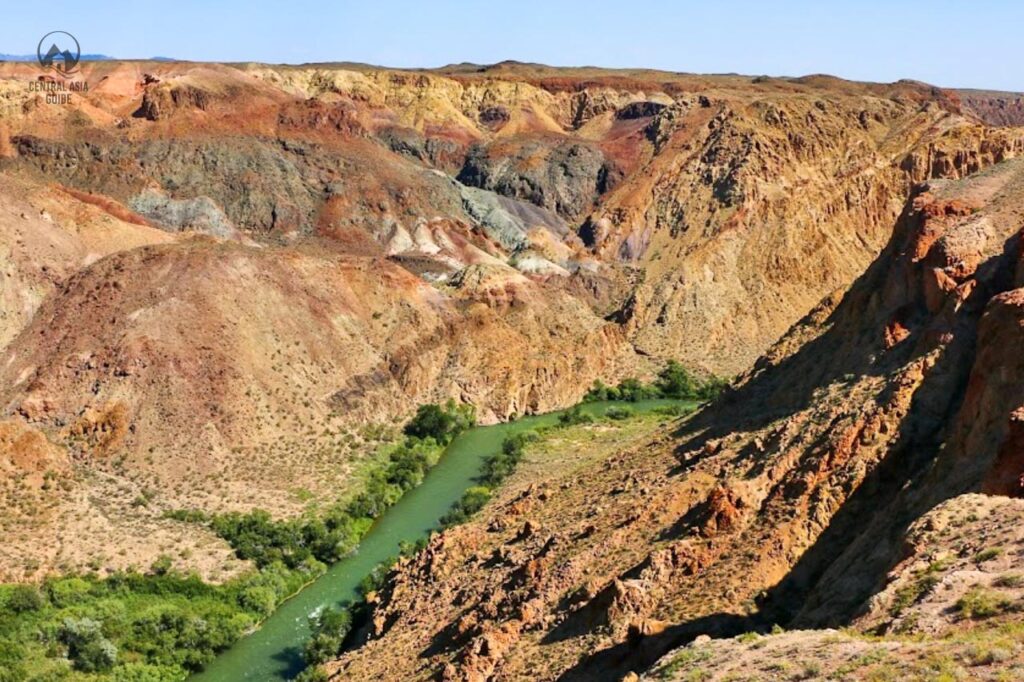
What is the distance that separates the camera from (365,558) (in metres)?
49.5

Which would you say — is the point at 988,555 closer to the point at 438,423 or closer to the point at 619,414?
the point at 438,423

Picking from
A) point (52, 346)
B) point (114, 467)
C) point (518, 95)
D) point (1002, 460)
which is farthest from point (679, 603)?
point (518, 95)

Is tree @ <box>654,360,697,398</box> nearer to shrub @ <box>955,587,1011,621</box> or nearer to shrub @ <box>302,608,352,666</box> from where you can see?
shrub @ <box>302,608,352,666</box>

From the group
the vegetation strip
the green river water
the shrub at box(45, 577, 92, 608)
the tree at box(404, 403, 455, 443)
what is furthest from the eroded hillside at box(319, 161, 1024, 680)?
the tree at box(404, 403, 455, 443)

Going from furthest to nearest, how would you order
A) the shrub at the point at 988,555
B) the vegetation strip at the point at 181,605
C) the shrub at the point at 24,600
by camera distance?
the shrub at the point at 24,600 → the vegetation strip at the point at 181,605 → the shrub at the point at 988,555

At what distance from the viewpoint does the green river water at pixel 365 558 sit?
39.9 m

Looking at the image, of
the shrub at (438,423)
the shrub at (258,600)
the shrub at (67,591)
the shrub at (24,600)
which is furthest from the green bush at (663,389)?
the shrub at (24,600)

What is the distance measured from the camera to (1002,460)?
924 inches

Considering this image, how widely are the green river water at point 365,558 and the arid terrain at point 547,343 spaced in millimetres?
3197

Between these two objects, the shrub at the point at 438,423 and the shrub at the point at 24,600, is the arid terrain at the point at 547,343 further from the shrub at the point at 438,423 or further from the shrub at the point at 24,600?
the shrub at the point at 24,600

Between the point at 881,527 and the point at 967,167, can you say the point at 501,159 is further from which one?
the point at 881,527

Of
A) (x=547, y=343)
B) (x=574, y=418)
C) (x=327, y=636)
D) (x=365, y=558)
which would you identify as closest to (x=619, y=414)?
(x=574, y=418)

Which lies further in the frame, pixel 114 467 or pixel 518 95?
pixel 518 95

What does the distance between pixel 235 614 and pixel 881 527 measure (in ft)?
87.0
